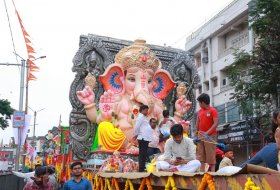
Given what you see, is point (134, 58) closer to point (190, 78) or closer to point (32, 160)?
point (190, 78)

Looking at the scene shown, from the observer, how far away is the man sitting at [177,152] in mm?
5629

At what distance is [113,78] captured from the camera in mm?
10945

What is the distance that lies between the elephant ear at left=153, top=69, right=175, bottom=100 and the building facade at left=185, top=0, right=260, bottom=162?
9.21 m

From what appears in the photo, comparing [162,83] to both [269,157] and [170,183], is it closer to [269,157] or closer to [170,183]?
[170,183]

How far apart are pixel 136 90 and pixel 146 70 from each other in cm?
63

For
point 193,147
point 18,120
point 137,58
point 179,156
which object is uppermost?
point 137,58

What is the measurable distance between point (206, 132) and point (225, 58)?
56.8ft

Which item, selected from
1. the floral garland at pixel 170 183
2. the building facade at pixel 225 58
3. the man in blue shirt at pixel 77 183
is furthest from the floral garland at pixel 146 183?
the building facade at pixel 225 58

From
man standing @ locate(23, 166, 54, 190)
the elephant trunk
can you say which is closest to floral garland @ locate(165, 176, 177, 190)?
man standing @ locate(23, 166, 54, 190)

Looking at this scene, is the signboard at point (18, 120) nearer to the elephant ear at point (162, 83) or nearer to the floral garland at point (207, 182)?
the elephant ear at point (162, 83)

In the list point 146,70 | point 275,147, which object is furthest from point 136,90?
point 275,147

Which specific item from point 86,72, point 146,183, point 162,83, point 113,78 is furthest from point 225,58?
point 146,183

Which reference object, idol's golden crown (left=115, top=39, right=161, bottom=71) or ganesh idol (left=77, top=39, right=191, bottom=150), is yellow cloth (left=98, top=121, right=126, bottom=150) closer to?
ganesh idol (left=77, top=39, right=191, bottom=150)

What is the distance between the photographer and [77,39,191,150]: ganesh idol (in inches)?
402
